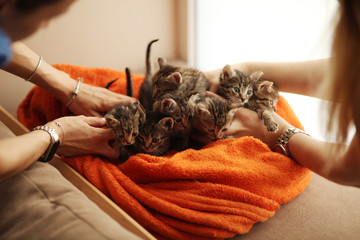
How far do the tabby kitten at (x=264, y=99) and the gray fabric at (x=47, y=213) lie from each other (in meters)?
0.98

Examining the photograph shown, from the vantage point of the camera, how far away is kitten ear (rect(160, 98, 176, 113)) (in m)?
1.40

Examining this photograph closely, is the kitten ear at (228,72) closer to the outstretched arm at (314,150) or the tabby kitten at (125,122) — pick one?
the outstretched arm at (314,150)

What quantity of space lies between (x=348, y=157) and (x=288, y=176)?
32 centimetres

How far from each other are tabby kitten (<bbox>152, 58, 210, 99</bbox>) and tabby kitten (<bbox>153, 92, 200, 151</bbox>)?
8 cm

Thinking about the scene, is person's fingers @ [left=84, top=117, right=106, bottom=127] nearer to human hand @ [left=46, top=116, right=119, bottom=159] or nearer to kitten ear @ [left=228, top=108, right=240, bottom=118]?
human hand @ [left=46, top=116, right=119, bottom=159]

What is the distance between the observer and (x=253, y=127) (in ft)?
4.86

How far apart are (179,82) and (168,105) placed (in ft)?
0.80

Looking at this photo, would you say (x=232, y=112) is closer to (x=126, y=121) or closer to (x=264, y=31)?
(x=126, y=121)

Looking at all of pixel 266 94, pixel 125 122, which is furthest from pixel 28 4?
pixel 266 94

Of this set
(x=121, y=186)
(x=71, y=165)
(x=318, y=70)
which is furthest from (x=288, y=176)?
(x=71, y=165)

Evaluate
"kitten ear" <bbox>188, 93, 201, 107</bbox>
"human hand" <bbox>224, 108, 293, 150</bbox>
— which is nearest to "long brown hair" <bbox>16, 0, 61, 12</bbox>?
"kitten ear" <bbox>188, 93, 201, 107</bbox>

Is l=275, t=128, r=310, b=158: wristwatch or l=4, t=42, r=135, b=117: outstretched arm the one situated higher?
l=4, t=42, r=135, b=117: outstretched arm

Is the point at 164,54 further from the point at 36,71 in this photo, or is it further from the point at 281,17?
the point at 36,71

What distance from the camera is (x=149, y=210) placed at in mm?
1148
